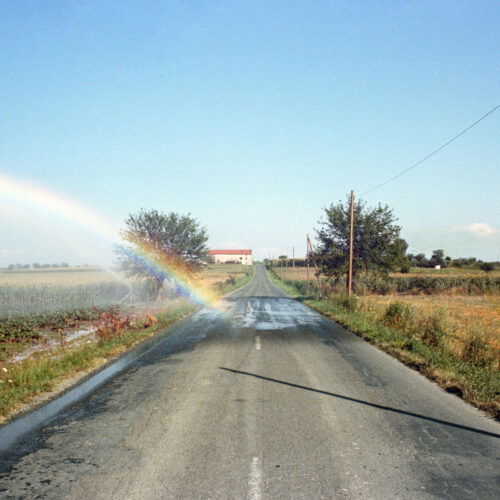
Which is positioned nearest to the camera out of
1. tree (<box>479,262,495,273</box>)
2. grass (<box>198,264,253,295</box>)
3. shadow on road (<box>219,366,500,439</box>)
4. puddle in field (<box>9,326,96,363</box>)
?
shadow on road (<box>219,366,500,439</box>)

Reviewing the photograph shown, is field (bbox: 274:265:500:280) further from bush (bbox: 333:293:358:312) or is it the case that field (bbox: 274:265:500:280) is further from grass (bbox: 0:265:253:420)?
grass (bbox: 0:265:253:420)

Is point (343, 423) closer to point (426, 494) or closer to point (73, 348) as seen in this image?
point (426, 494)

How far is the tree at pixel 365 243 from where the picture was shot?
3256 cm

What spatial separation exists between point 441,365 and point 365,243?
23433 mm

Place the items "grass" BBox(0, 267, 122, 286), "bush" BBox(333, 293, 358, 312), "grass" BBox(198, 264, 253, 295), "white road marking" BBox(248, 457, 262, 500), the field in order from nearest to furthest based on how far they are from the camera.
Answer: "white road marking" BBox(248, 457, 262, 500) < "bush" BBox(333, 293, 358, 312) < "grass" BBox(0, 267, 122, 286) < "grass" BBox(198, 264, 253, 295) < the field

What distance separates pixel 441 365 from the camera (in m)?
10.1

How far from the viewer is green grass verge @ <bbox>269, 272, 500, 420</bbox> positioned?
7.73 m

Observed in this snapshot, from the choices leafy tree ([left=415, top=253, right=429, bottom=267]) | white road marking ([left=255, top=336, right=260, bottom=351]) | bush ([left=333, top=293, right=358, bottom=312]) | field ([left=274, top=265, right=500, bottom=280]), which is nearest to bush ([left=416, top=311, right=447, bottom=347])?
white road marking ([left=255, top=336, right=260, bottom=351])

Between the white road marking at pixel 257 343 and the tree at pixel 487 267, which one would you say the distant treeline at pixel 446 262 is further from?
the white road marking at pixel 257 343

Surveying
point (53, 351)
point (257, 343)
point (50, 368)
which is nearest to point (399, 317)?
point (257, 343)

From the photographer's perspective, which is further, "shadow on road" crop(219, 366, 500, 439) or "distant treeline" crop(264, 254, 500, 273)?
"distant treeline" crop(264, 254, 500, 273)

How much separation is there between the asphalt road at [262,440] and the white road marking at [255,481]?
2 cm

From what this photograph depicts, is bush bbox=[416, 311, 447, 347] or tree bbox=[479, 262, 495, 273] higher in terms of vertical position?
tree bbox=[479, 262, 495, 273]

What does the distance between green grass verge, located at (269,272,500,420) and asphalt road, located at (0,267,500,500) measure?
1.08 ft
